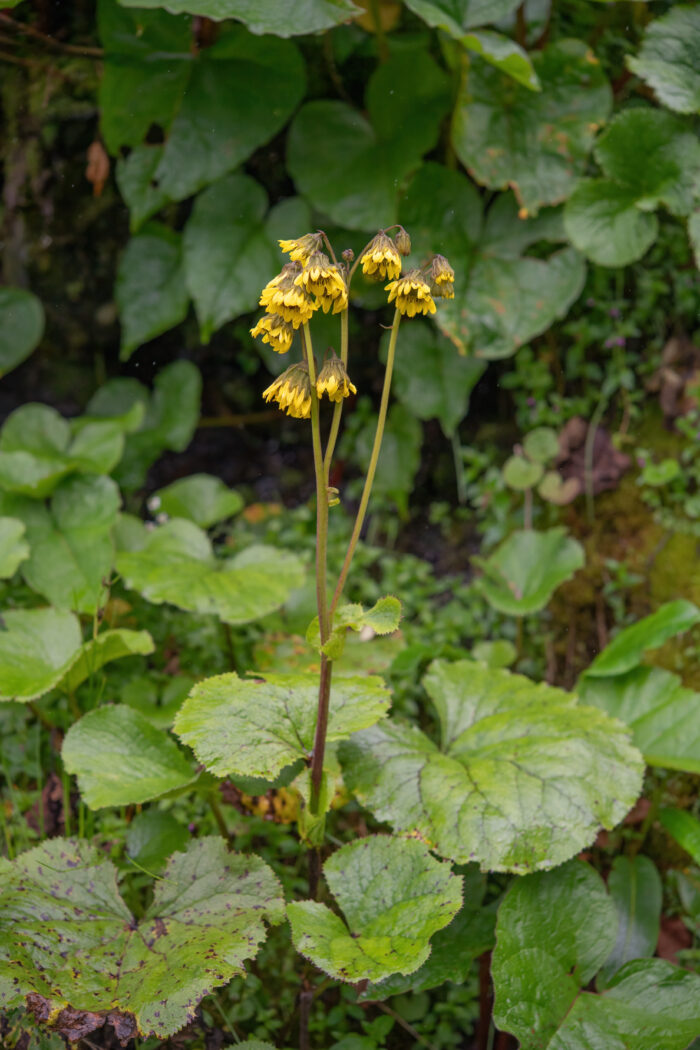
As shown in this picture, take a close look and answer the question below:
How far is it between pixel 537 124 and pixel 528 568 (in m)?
1.39

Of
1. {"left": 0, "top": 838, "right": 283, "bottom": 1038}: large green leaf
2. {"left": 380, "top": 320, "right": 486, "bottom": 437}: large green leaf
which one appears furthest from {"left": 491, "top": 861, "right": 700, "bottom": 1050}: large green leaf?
{"left": 380, "top": 320, "right": 486, "bottom": 437}: large green leaf

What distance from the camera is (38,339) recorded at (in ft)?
9.96

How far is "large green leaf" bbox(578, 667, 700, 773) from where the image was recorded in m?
1.82

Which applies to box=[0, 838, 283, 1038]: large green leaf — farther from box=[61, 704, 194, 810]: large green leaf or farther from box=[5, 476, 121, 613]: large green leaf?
box=[5, 476, 121, 613]: large green leaf

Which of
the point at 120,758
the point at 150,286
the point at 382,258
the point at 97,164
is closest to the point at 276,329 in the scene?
the point at 382,258

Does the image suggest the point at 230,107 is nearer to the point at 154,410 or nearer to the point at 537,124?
the point at 537,124

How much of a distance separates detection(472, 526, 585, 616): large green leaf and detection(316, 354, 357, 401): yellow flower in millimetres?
1242

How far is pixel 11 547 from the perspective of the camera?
222 centimetres

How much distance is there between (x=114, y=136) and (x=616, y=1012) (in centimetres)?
281

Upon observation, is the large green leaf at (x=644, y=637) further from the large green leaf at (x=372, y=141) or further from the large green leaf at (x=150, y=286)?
the large green leaf at (x=150, y=286)

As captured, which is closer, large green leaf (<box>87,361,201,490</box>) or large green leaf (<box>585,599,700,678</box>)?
large green leaf (<box>585,599,700,678</box>)

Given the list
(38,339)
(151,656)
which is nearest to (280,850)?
(151,656)

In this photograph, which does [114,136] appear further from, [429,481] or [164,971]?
[164,971]

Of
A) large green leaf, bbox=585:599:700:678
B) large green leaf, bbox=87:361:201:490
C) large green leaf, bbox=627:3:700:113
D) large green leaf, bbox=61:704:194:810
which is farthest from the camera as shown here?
large green leaf, bbox=87:361:201:490
